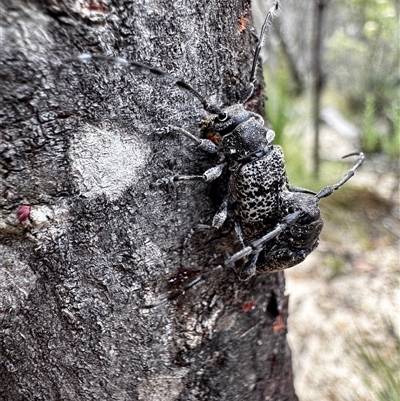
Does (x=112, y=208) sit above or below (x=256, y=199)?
above

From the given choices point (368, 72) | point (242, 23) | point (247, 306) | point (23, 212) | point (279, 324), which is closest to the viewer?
point (23, 212)

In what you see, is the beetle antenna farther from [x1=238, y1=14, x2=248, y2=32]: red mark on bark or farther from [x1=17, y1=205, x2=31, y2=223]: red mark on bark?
[x1=17, y1=205, x2=31, y2=223]: red mark on bark

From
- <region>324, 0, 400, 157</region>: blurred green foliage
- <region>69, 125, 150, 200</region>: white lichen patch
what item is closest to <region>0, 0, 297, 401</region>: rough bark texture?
<region>69, 125, 150, 200</region>: white lichen patch

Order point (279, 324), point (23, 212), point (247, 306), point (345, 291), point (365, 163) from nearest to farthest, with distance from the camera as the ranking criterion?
point (23, 212), point (247, 306), point (279, 324), point (345, 291), point (365, 163)

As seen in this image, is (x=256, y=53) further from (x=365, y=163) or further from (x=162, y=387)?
(x=365, y=163)

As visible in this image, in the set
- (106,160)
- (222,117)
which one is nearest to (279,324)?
(222,117)

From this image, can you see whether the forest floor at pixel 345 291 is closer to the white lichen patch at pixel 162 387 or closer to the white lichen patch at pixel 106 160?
the white lichen patch at pixel 162 387

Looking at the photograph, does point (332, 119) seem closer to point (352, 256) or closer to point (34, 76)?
point (352, 256)
